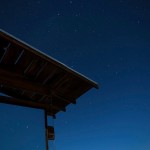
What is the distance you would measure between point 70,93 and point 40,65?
4.97ft

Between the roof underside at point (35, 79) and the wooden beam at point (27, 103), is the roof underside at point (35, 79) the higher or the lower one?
the higher one

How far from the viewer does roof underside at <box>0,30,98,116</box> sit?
512cm

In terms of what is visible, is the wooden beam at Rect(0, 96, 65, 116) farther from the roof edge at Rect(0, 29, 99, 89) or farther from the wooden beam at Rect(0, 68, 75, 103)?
the roof edge at Rect(0, 29, 99, 89)

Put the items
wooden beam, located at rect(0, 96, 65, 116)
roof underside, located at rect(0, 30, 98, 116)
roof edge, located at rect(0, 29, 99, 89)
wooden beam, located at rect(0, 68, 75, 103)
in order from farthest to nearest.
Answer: wooden beam, located at rect(0, 96, 65, 116) < wooden beam, located at rect(0, 68, 75, 103) < roof underside, located at rect(0, 30, 98, 116) < roof edge, located at rect(0, 29, 99, 89)

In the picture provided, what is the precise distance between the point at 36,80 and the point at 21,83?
44 cm

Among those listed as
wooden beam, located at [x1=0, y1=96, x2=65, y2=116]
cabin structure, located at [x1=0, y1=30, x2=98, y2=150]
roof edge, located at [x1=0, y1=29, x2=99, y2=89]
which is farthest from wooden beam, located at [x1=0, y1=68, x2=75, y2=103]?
roof edge, located at [x1=0, y1=29, x2=99, y2=89]

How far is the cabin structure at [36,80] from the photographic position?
5121 millimetres

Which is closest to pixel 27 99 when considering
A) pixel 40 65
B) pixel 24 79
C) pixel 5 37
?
pixel 24 79

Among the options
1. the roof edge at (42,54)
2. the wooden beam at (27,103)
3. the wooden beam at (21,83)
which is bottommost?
the wooden beam at (27,103)

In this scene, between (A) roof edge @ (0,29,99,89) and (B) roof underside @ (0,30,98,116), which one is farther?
(B) roof underside @ (0,30,98,116)

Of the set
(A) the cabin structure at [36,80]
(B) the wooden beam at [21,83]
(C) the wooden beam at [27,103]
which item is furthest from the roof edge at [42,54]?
(C) the wooden beam at [27,103]

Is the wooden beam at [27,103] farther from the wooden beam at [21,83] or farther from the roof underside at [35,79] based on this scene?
the wooden beam at [21,83]

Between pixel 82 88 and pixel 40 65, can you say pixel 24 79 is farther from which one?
pixel 82 88

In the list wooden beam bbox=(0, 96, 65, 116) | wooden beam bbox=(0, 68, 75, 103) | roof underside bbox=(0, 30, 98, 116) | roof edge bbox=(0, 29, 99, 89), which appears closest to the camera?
roof edge bbox=(0, 29, 99, 89)
